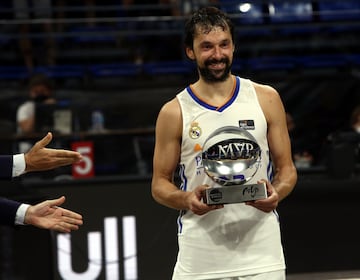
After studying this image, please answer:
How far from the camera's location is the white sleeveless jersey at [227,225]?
3.10 meters

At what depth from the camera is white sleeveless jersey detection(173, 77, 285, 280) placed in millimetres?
3100

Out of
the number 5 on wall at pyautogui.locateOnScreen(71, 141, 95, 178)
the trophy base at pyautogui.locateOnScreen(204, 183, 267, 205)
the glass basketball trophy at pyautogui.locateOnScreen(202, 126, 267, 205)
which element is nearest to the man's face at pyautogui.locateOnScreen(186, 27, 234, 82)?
the glass basketball trophy at pyautogui.locateOnScreen(202, 126, 267, 205)

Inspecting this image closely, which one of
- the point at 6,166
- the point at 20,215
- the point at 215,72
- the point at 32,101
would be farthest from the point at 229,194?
the point at 32,101

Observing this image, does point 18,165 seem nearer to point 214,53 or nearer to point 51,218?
point 51,218

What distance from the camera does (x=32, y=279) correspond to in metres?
5.37

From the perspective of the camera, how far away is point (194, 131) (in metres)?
3.14

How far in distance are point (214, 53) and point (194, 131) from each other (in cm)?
31

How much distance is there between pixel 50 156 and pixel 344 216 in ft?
10.3

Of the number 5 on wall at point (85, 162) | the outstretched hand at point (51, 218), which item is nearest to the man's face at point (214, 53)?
the outstretched hand at point (51, 218)

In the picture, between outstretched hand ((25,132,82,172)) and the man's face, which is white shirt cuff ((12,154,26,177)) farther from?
the man's face

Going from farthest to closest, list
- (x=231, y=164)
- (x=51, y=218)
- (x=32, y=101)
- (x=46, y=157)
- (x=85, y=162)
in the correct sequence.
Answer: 1. (x=32, y=101)
2. (x=85, y=162)
3. (x=46, y=157)
4. (x=51, y=218)
5. (x=231, y=164)

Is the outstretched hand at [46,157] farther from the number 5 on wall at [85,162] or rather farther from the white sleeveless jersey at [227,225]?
the number 5 on wall at [85,162]

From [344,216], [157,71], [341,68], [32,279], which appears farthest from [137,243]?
[341,68]

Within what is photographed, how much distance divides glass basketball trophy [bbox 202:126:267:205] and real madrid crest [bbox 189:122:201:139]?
0.85 feet
